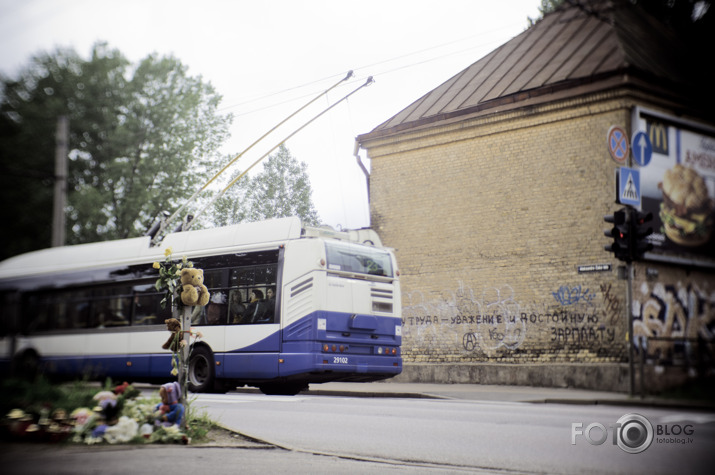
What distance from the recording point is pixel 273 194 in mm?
8156

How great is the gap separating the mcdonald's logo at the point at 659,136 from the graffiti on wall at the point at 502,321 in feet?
33.5

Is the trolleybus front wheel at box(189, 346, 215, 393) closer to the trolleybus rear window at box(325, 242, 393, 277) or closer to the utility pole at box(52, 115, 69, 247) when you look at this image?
the trolleybus rear window at box(325, 242, 393, 277)

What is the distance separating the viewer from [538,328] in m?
17.7

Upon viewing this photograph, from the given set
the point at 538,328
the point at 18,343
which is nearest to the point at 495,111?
the point at 538,328

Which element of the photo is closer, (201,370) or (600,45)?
(600,45)

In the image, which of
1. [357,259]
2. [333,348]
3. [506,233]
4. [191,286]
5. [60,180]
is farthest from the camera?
[506,233]

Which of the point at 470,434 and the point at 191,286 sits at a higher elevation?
the point at 191,286

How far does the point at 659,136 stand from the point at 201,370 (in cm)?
1038

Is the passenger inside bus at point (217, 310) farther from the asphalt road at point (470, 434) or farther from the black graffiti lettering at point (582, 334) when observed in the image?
the black graffiti lettering at point (582, 334)

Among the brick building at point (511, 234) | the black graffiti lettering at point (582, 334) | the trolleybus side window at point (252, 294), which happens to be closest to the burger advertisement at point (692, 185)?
the brick building at point (511, 234)

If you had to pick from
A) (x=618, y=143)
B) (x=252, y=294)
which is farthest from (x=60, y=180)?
(x=618, y=143)

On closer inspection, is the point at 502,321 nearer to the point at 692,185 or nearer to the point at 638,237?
the point at 638,237

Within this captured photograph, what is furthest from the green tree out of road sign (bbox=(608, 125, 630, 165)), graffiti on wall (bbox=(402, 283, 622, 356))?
graffiti on wall (bbox=(402, 283, 622, 356))

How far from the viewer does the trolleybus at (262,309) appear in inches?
504
